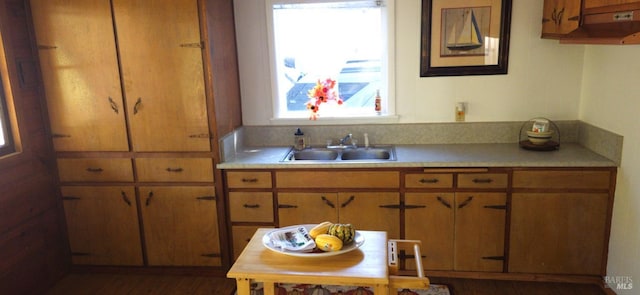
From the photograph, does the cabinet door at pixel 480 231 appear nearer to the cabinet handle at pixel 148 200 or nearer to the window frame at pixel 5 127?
the cabinet handle at pixel 148 200

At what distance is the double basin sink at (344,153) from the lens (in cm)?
321

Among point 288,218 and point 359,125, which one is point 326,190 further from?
point 359,125

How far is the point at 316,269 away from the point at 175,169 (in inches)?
61.0

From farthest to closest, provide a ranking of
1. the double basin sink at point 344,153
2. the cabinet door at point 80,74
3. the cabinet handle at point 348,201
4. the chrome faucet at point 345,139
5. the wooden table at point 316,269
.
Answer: the chrome faucet at point 345,139 < the double basin sink at point 344,153 < the cabinet handle at point 348,201 < the cabinet door at point 80,74 < the wooden table at point 316,269

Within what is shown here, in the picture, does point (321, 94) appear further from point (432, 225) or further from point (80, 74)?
point (80, 74)

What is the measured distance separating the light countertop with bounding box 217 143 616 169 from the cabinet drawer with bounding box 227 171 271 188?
0.16 feet

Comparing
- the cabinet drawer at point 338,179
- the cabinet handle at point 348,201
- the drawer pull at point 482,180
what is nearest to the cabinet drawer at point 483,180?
the drawer pull at point 482,180

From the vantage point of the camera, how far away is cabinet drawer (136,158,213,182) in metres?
2.94

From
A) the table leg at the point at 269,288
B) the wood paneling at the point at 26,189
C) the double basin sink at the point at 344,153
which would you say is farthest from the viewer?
the double basin sink at the point at 344,153

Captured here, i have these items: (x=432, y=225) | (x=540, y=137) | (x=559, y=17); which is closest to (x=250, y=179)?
(x=432, y=225)

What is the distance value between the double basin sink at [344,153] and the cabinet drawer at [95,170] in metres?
1.10

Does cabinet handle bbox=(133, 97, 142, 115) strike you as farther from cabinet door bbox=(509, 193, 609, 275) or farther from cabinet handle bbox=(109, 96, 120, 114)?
cabinet door bbox=(509, 193, 609, 275)

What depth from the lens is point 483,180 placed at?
9.11 ft

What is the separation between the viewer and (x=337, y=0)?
3199mm
